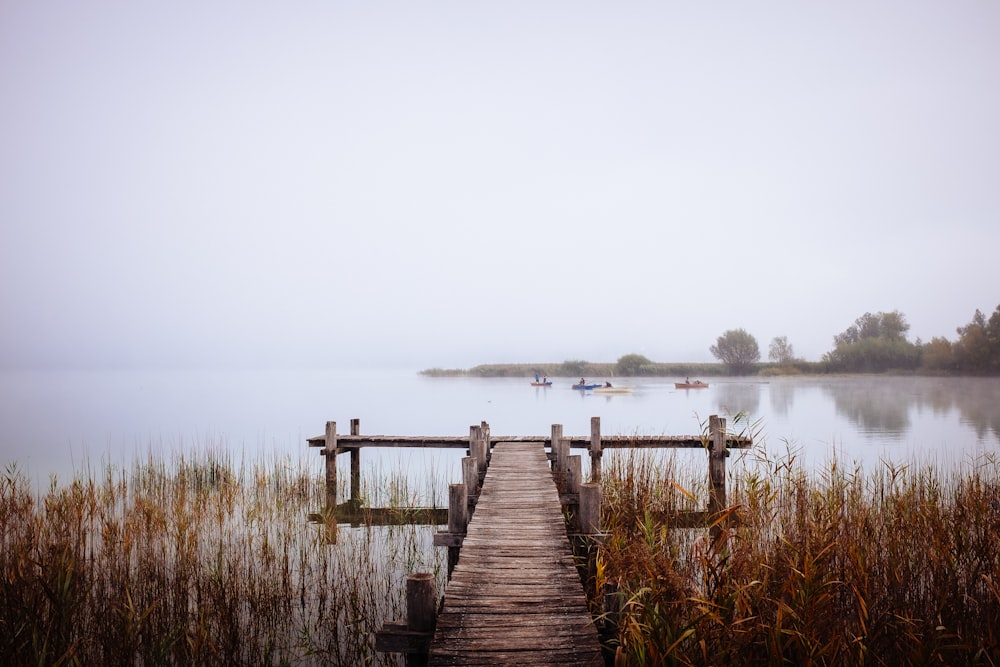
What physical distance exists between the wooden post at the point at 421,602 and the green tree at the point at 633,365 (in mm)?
70980

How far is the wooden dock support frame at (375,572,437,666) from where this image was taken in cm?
369

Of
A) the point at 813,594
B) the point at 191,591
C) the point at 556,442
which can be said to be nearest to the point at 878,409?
the point at 556,442

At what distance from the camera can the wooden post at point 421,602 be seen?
3682 millimetres

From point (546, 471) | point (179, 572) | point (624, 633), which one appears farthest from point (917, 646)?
point (179, 572)

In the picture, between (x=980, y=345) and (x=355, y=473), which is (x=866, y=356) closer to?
(x=980, y=345)

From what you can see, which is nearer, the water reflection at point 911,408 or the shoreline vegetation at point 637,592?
the shoreline vegetation at point 637,592

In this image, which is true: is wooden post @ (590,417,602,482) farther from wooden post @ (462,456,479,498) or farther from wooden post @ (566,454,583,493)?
wooden post @ (462,456,479,498)

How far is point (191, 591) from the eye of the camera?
663cm

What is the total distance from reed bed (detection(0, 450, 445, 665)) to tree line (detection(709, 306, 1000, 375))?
219ft

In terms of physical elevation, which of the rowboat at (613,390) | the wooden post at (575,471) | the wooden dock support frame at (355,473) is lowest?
the rowboat at (613,390)

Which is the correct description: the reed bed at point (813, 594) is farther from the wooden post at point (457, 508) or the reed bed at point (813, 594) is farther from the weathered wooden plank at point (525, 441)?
the weathered wooden plank at point (525, 441)

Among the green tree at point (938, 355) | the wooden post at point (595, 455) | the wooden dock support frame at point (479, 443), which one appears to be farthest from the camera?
the green tree at point (938, 355)

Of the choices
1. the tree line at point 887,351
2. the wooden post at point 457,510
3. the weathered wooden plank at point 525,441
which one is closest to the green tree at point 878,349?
the tree line at point 887,351

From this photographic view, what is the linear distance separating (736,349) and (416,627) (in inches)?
3063
